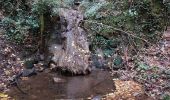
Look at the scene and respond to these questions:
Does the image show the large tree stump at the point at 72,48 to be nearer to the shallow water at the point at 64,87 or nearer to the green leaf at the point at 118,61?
the shallow water at the point at 64,87

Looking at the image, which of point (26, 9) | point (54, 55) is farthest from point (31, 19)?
point (54, 55)

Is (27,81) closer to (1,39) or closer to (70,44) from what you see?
(70,44)

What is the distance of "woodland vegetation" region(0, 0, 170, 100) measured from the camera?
Answer: 9.66 m

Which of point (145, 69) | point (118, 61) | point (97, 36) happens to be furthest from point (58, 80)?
point (97, 36)

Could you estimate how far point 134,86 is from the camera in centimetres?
891

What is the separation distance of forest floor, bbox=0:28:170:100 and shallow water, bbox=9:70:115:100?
33 centimetres

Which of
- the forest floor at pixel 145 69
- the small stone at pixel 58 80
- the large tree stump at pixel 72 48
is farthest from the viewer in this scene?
the large tree stump at pixel 72 48

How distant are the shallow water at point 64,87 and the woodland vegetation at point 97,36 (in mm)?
326

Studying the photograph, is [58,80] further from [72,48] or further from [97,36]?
[97,36]

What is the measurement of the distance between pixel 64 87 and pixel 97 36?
323 cm

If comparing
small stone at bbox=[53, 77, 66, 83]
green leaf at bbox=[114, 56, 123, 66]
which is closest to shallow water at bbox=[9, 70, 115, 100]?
small stone at bbox=[53, 77, 66, 83]

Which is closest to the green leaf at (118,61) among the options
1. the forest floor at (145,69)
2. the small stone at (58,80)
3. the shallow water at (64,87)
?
the forest floor at (145,69)

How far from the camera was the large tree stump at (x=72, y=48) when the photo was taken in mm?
9523

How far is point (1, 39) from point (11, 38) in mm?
320
